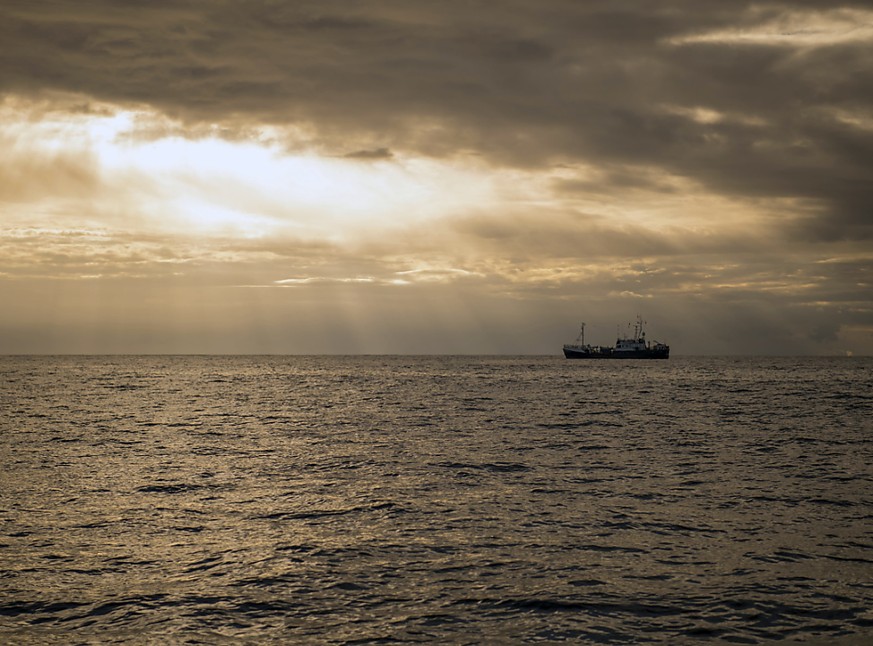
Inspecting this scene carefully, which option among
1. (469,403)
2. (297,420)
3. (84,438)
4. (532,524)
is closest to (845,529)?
(532,524)

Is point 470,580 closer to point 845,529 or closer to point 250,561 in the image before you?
point 250,561

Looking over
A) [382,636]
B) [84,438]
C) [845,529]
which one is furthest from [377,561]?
[84,438]

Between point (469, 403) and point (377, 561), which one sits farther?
point (469, 403)

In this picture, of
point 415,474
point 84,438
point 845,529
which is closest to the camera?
point 845,529

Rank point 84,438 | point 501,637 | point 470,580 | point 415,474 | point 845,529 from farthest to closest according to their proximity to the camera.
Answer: point 84,438, point 415,474, point 845,529, point 470,580, point 501,637

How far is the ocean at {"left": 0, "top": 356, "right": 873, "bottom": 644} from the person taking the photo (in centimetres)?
1625

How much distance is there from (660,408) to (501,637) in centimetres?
7246

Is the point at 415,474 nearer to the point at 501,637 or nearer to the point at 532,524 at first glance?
the point at 532,524

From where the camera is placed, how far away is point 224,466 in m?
39.3

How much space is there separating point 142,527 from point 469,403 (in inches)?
2682

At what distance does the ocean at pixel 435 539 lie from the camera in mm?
16250

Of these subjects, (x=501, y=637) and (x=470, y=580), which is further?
(x=470, y=580)

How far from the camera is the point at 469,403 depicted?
91.7 meters

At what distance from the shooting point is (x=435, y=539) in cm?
2359
